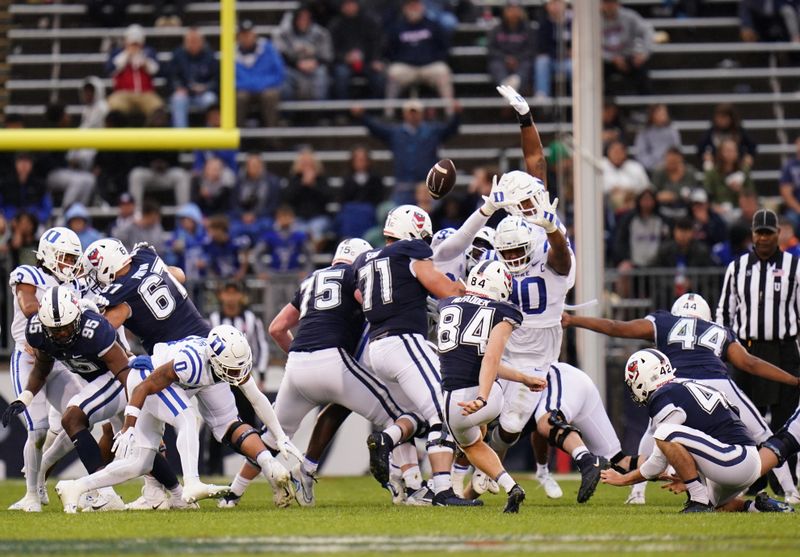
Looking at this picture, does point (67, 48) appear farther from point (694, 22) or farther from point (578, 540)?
point (578, 540)

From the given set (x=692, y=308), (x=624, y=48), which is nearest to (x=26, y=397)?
(x=692, y=308)

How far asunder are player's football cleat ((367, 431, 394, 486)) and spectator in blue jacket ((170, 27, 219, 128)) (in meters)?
8.95

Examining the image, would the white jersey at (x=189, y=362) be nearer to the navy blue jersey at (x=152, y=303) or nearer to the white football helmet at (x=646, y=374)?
the navy blue jersey at (x=152, y=303)

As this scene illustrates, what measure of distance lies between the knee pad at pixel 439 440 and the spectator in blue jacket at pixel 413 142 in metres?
6.89

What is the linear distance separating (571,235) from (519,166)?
3115mm

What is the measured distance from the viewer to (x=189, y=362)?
857 cm

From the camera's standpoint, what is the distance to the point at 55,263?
30.9 feet

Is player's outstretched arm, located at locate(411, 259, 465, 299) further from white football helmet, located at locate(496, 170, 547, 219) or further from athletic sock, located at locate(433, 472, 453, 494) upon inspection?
athletic sock, located at locate(433, 472, 453, 494)

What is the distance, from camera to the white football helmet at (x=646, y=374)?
844 centimetres

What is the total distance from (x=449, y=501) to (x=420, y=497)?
0.36 meters

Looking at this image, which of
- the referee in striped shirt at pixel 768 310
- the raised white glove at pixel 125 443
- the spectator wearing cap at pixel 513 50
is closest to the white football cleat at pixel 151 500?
the raised white glove at pixel 125 443

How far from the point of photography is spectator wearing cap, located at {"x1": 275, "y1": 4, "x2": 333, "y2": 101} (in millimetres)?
17266

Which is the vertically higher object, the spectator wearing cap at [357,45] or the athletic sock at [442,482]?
the spectator wearing cap at [357,45]

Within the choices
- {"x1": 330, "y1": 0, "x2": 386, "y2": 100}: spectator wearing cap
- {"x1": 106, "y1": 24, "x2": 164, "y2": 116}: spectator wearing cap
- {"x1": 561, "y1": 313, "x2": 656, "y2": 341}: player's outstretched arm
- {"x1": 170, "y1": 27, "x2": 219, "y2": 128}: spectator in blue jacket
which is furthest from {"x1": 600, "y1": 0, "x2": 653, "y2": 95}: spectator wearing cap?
{"x1": 561, "y1": 313, "x2": 656, "y2": 341}: player's outstretched arm
